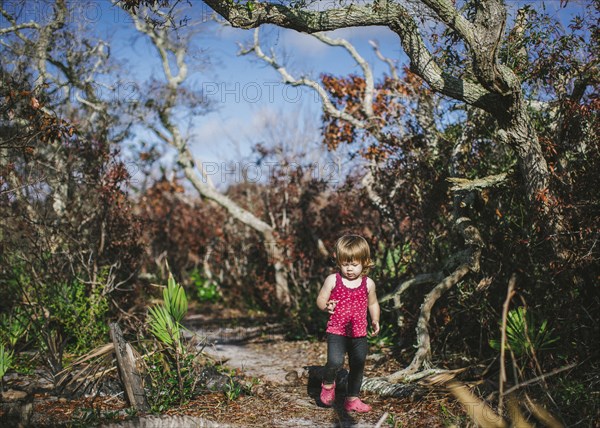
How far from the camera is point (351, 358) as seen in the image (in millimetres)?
4348

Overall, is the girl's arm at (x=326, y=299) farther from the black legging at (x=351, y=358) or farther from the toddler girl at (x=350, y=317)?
the black legging at (x=351, y=358)

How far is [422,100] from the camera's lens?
651 centimetres

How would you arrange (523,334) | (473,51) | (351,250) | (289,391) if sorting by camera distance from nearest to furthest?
(351,250) → (473,51) → (523,334) → (289,391)

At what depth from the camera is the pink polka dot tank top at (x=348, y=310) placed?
14.0 feet

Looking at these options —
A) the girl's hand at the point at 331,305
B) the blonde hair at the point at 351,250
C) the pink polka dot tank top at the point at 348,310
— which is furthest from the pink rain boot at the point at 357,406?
the blonde hair at the point at 351,250

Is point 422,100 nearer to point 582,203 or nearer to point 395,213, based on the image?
point 395,213

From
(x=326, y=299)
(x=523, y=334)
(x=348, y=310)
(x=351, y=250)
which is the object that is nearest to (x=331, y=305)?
(x=326, y=299)

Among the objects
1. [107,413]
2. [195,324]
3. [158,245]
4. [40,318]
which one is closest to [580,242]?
[107,413]

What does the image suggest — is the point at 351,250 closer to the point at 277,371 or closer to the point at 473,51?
the point at 473,51

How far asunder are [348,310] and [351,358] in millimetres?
422

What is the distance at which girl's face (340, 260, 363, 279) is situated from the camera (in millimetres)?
4191

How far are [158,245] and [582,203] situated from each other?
980 cm

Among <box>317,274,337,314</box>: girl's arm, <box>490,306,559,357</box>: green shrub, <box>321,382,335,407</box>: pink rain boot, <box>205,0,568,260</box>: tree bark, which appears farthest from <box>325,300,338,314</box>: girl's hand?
<box>205,0,568,260</box>: tree bark

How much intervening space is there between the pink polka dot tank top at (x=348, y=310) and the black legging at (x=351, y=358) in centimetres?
6
